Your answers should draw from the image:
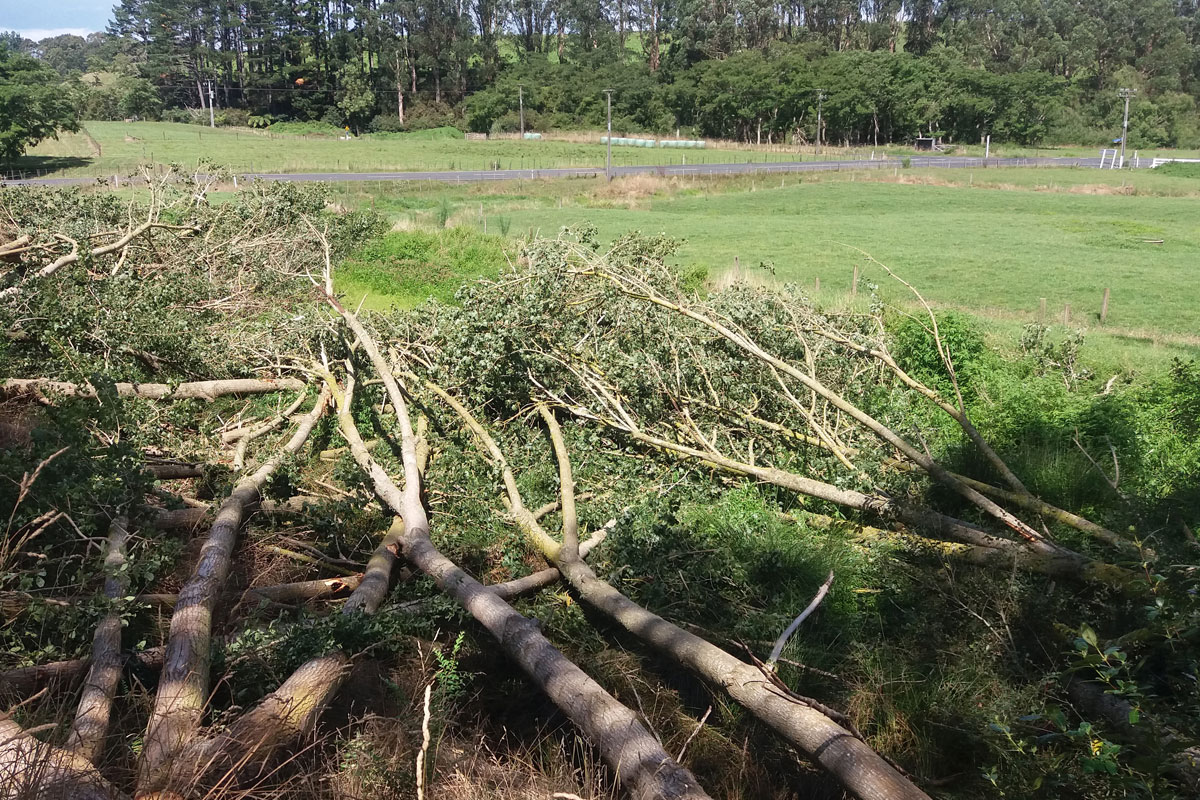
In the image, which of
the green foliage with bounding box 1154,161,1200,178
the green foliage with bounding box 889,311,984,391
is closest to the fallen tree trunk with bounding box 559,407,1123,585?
the green foliage with bounding box 889,311,984,391

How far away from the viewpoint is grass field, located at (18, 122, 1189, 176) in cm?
5519

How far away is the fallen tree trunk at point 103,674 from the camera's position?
10.4ft

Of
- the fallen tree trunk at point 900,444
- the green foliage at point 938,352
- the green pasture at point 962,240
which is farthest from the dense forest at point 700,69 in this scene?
the fallen tree trunk at point 900,444

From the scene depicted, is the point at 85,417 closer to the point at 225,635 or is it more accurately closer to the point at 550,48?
Result: the point at 225,635

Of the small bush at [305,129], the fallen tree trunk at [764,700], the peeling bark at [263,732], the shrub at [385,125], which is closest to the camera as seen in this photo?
the peeling bark at [263,732]

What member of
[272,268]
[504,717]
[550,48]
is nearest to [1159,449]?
[504,717]

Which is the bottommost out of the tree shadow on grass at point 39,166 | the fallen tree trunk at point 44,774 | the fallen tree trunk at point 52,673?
the fallen tree trunk at point 52,673

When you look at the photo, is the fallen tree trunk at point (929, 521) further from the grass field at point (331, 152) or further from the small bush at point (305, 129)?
the small bush at point (305, 129)

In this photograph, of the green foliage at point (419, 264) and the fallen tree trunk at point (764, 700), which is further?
the green foliage at point (419, 264)

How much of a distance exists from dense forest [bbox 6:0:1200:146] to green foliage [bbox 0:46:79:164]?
38122 millimetres

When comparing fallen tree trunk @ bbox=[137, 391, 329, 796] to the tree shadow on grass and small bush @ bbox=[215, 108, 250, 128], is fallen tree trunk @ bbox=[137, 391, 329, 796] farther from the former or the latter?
small bush @ bbox=[215, 108, 250, 128]

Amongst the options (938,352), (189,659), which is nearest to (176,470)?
(189,659)

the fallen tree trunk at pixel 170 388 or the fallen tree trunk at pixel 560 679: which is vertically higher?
the fallen tree trunk at pixel 170 388

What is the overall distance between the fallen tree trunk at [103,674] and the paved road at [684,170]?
37203 millimetres
